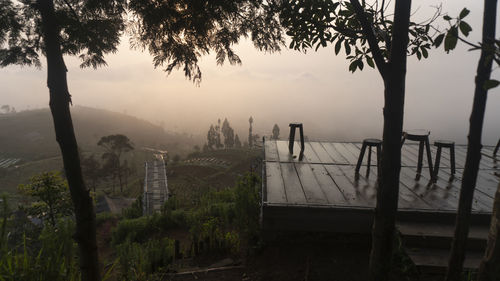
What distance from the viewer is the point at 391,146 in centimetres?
220

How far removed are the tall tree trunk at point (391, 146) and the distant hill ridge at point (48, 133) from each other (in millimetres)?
92309

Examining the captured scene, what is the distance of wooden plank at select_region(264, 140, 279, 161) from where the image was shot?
646 centimetres

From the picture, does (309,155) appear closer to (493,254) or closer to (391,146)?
(391,146)

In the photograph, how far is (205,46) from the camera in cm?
333

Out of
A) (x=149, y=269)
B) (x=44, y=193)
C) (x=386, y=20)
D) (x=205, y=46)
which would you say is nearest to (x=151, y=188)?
(x=44, y=193)

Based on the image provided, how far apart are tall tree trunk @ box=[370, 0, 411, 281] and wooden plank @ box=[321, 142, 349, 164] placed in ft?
13.8

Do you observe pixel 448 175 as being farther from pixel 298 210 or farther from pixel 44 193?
pixel 44 193

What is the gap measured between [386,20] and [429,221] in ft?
10.0

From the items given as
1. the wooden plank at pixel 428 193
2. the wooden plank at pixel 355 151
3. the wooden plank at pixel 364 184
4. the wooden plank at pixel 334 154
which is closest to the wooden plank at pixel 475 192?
the wooden plank at pixel 428 193

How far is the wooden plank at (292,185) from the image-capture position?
4120mm

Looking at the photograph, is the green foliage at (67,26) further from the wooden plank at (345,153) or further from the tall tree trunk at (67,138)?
the wooden plank at (345,153)

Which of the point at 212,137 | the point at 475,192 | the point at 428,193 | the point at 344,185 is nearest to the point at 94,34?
the point at 344,185

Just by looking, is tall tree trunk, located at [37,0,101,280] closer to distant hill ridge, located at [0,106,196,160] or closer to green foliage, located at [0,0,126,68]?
green foliage, located at [0,0,126,68]

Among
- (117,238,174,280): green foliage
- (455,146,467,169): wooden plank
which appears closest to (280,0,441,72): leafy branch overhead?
(117,238,174,280): green foliage
